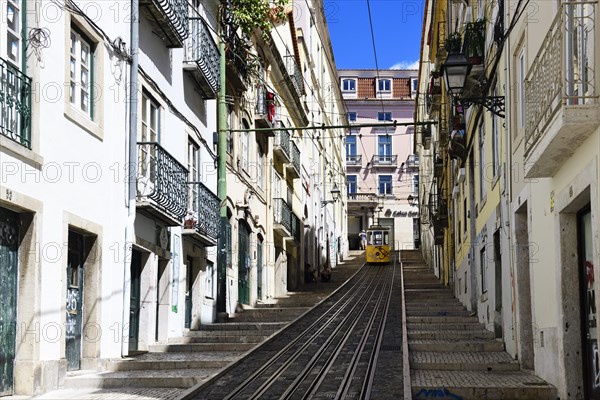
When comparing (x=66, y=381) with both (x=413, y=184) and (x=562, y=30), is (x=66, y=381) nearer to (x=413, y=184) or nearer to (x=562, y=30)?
(x=562, y=30)

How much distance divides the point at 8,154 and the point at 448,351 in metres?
8.56

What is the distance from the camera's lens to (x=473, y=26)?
17.8m

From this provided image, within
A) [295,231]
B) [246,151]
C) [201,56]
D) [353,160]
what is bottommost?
[295,231]

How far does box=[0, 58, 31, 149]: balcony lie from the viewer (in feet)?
33.6

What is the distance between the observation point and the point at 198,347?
1606 cm

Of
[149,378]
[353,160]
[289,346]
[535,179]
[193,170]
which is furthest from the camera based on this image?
[353,160]

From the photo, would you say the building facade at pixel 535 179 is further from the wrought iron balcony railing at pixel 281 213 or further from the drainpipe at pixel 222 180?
the wrought iron balcony railing at pixel 281 213

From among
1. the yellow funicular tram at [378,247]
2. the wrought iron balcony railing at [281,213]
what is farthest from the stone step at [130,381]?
the yellow funicular tram at [378,247]

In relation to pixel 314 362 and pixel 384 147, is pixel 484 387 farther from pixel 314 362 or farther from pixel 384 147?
pixel 384 147

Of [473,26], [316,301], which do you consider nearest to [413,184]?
[316,301]

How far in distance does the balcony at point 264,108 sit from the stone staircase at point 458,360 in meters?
6.30

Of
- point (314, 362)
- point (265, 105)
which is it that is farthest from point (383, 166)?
point (314, 362)

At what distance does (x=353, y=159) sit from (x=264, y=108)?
4409 cm

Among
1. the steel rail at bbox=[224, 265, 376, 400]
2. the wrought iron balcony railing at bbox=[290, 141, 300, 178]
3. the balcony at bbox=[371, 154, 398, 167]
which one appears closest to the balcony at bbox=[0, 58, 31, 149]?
the steel rail at bbox=[224, 265, 376, 400]
